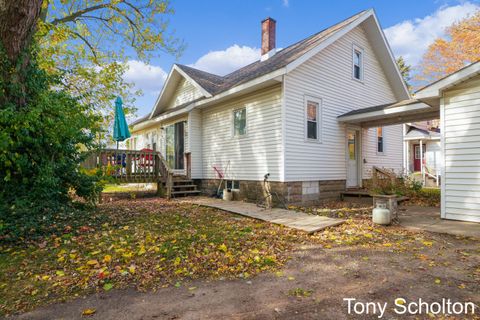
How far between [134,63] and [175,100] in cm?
294

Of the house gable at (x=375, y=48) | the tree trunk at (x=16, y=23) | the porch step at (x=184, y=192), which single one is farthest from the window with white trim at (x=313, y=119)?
the tree trunk at (x=16, y=23)

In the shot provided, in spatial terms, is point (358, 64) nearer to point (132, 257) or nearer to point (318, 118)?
point (318, 118)

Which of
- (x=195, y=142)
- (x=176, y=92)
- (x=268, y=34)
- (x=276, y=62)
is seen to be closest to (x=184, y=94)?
(x=176, y=92)

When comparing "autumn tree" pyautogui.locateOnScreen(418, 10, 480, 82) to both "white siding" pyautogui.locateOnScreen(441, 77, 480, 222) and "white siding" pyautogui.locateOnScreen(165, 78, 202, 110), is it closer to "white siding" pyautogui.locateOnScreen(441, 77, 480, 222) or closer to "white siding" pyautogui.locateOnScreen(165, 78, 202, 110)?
"white siding" pyautogui.locateOnScreen(441, 77, 480, 222)

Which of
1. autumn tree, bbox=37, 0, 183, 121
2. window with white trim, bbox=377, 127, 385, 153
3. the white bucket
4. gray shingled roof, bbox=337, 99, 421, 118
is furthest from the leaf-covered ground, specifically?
window with white trim, bbox=377, 127, 385, 153

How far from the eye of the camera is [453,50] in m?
20.5

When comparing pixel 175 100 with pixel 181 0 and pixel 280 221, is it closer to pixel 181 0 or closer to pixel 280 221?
pixel 181 0

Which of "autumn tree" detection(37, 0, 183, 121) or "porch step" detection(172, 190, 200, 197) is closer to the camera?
"porch step" detection(172, 190, 200, 197)

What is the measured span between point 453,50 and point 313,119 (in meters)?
19.0

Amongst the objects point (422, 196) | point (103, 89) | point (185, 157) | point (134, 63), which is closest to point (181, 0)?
point (134, 63)

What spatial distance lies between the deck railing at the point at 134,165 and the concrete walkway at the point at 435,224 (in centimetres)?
811

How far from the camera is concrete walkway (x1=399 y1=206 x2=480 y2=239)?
549 cm

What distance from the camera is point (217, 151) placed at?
11.4 metres

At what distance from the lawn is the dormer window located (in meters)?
7.75
